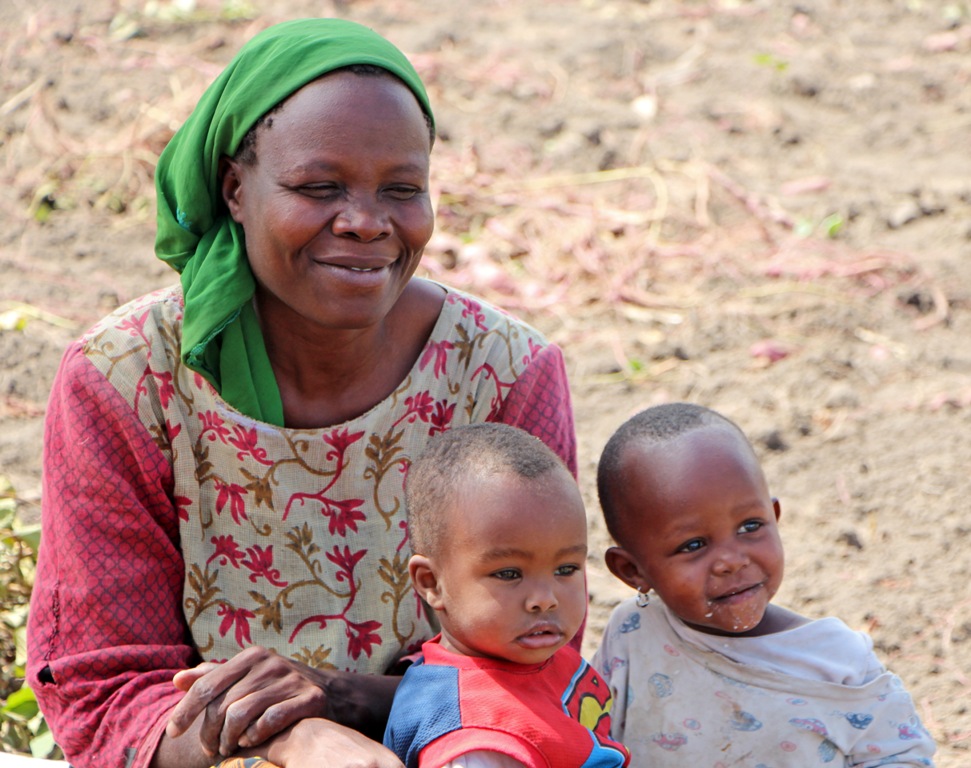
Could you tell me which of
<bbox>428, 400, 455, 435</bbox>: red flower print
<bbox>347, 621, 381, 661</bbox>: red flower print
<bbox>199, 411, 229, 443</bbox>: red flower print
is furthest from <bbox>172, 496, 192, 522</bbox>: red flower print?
<bbox>428, 400, 455, 435</bbox>: red flower print

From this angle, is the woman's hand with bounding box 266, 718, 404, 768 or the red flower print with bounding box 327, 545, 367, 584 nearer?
the woman's hand with bounding box 266, 718, 404, 768

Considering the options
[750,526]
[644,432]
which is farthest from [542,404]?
[750,526]

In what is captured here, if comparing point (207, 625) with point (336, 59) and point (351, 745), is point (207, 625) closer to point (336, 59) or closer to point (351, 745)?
point (351, 745)

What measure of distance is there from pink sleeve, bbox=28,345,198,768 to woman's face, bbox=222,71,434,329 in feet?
1.34

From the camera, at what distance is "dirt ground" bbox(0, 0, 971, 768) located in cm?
400

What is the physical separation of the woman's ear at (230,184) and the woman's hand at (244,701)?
2.62ft

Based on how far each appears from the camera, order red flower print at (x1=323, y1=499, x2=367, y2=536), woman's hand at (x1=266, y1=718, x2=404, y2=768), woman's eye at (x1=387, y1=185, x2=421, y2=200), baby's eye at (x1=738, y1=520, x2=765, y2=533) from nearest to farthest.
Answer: woman's hand at (x1=266, y1=718, x2=404, y2=768) < woman's eye at (x1=387, y1=185, x2=421, y2=200) < baby's eye at (x1=738, y1=520, x2=765, y2=533) < red flower print at (x1=323, y1=499, x2=367, y2=536)

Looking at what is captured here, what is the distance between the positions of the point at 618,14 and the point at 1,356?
423cm

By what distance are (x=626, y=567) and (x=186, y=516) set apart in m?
0.87

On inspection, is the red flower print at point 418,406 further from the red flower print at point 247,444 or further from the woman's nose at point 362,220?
the woman's nose at point 362,220

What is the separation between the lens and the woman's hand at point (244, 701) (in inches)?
87.1

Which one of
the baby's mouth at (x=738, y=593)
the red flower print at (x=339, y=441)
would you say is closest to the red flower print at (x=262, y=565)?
the red flower print at (x=339, y=441)

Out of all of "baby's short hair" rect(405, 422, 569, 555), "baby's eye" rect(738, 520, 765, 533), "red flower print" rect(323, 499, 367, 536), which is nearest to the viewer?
"baby's short hair" rect(405, 422, 569, 555)

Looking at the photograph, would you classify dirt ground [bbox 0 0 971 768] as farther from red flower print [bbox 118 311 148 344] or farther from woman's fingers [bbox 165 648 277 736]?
woman's fingers [bbox 165 648 277 736]
